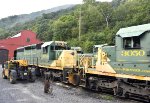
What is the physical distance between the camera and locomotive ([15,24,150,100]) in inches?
477

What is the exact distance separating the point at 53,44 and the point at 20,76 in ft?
12.1

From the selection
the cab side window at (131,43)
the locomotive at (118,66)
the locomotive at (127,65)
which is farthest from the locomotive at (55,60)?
the cab side window at (131,43)

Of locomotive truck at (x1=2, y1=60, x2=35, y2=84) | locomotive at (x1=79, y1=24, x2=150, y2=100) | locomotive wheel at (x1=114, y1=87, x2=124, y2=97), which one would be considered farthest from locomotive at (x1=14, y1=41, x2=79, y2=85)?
locomotive wheel at (x1=114, y1=87, x2=124, y2=97)

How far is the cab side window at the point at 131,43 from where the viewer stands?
12329mm

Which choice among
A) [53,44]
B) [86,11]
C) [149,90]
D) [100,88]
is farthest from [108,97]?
[86,11]

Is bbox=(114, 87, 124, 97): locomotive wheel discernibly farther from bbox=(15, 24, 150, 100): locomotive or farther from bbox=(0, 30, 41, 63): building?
bbox=(0, 30, 41, 63): building

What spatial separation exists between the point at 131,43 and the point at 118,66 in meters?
1.55

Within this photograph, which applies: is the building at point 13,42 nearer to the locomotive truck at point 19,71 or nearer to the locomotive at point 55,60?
the locomotive at point 55,60

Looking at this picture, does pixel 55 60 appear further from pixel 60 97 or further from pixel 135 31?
pixel 135 31

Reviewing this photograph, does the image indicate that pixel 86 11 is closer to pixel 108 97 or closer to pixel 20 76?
pixel 20 76

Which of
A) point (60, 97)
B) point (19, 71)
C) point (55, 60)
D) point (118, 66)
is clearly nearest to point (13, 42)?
point (19, 71)

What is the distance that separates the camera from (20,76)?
22281mm

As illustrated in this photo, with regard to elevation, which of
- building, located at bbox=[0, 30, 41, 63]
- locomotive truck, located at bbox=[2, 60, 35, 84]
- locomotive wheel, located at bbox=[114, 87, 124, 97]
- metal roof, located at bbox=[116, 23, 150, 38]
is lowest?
locomotive wheel, located at bbox=[114, 87, 124, 97]

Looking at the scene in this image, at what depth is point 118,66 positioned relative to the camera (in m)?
13.6
